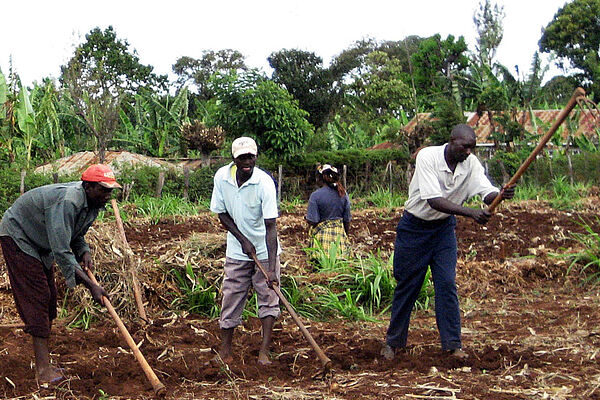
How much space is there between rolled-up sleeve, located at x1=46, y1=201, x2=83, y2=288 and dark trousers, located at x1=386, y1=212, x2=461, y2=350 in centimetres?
215

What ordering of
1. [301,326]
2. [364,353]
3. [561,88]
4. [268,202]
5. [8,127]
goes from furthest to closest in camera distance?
[561,88], [8,127], [364,353], [268,202], [301,326]

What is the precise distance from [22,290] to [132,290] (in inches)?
75.1

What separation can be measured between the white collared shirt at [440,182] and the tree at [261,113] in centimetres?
1155

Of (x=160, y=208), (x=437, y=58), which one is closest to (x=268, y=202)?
(x=160, y=208)

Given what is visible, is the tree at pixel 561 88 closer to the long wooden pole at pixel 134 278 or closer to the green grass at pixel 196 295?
the green grass at pixel 196 295

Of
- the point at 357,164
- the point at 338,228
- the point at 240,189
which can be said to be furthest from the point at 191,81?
the point at 240,189

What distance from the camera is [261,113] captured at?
1617cm

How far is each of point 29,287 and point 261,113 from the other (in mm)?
11955

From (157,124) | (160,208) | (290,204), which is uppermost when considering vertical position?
(157,124)

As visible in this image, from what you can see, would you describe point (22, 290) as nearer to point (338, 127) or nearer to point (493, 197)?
point (493, 197)

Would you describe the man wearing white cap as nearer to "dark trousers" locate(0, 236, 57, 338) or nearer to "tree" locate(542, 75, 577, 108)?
"dark trousers" locate(0, 236, 57, 338)

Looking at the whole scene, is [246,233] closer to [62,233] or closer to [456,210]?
[62,233]

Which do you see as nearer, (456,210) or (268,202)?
(456,210)

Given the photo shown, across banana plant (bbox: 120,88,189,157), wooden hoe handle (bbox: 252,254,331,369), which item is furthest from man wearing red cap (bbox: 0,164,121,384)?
banana plant (bbox: 120,88,189,157)
